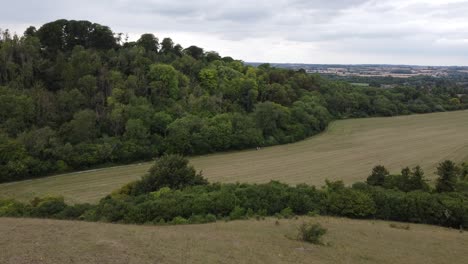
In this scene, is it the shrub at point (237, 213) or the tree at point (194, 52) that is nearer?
the shrub at point (237, 213)

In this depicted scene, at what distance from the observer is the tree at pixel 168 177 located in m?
27.9

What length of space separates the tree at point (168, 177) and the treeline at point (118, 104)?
15354 millimetres

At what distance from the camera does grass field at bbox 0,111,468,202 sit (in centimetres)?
3488

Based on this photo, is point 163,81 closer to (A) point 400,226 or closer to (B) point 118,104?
(B) point 118,104

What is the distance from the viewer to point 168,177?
28188mm

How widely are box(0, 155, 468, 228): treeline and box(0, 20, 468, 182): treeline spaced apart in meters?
14.2

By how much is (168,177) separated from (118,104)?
22.6 m

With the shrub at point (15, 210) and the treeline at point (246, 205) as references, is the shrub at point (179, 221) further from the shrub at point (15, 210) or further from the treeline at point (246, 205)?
the shrub at point (15, 210)

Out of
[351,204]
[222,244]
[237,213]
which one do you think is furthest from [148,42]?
[222,244]

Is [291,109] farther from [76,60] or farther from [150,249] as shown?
[150,249]

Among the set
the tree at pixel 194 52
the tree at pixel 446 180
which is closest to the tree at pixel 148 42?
the tree at pixel 194 52

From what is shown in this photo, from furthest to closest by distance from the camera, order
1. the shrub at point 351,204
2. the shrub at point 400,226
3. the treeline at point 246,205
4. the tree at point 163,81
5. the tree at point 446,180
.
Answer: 1. the tree at point 163,81
2. the tree at point 446,180
3. the shrub at point 351,204
4. the shrub at point 400,226
5. the treeline at point 246,205

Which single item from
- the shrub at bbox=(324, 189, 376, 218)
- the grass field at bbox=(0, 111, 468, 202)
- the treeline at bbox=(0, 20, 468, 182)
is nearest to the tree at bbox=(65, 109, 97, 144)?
the treeline at bbox=(0, 20, 468, 182)

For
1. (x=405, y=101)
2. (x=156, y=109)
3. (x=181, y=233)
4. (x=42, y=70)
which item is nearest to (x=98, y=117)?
(x=156, y=109)
